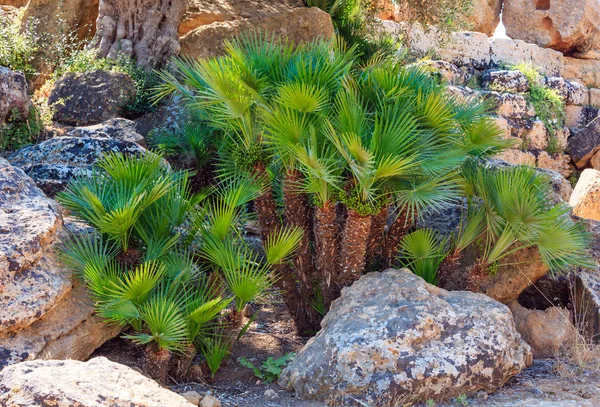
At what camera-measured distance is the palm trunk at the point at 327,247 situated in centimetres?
532

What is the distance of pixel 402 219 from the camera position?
5.80 m

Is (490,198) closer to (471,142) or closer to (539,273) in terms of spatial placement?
(471,142)

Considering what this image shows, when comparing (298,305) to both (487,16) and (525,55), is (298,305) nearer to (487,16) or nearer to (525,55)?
(525,55)

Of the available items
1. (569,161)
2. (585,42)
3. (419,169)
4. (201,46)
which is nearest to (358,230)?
(419,169)

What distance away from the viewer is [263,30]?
1019cm

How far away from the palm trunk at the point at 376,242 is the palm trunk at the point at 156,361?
5.96ft

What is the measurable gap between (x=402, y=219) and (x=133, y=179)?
2115 millimetres

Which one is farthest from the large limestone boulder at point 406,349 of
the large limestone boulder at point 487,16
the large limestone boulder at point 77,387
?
the large limestone boulder at point 487,16

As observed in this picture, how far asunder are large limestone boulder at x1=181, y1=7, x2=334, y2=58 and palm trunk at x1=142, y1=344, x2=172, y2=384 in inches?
232

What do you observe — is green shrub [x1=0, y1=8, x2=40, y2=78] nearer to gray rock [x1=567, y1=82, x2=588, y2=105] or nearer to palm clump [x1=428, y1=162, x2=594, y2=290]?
palm clump [x1=428, y1=162, x2=594, y2=290]

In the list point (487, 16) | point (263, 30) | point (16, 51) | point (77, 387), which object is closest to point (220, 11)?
point (263, 30)

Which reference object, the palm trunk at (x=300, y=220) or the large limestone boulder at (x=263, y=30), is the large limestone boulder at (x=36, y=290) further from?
the large limestone boulder at (x=263, y=30)

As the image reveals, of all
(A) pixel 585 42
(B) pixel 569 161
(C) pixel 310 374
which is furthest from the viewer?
(A) pixel 585 42

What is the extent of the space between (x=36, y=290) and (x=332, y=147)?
2.12 m
